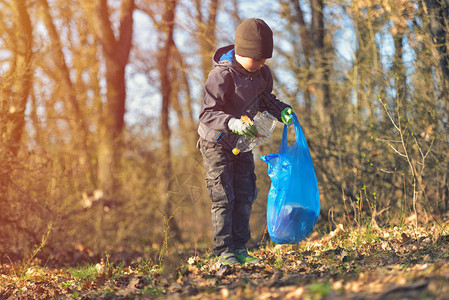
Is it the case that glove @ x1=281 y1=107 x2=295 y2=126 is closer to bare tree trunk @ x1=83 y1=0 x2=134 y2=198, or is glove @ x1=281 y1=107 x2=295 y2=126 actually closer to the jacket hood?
the jacket hood

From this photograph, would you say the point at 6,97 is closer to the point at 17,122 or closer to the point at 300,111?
the point at 17,122

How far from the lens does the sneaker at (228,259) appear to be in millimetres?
3515

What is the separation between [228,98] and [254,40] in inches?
19.0

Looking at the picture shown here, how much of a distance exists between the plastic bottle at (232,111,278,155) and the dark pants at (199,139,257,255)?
0.29 feet

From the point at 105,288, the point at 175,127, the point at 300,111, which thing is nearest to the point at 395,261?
the point at 105,288

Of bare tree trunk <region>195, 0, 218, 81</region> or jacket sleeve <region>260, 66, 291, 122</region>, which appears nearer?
jacket sleeve <region>260, 66, 291, 122</region>

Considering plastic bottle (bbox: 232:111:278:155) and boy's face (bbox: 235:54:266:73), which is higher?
boy's face (bbox: 235:54:266:73)

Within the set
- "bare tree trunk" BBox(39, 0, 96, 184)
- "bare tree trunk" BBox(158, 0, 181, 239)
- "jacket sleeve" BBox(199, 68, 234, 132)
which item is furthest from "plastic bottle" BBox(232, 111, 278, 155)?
"bare tree trunk" BBox(158, 0, 181, 239)

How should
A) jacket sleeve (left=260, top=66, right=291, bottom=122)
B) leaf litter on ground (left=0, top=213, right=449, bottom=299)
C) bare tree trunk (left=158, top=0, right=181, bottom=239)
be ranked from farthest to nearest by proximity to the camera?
bare tree trunk (left=158, top=0, right=181, bottom=239) < jacket sleeve (left=260, top=66, right=291, bottom=122) < leaf litter on ground (left=0, top=213, right=449, bottom=299)

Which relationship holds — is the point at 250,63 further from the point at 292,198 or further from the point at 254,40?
the point at 292,198

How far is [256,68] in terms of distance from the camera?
144 inches

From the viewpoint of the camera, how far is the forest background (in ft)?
17.5

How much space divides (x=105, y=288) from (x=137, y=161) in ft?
21.7

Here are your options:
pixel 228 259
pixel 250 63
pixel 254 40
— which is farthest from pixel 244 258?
pixel 254 40
